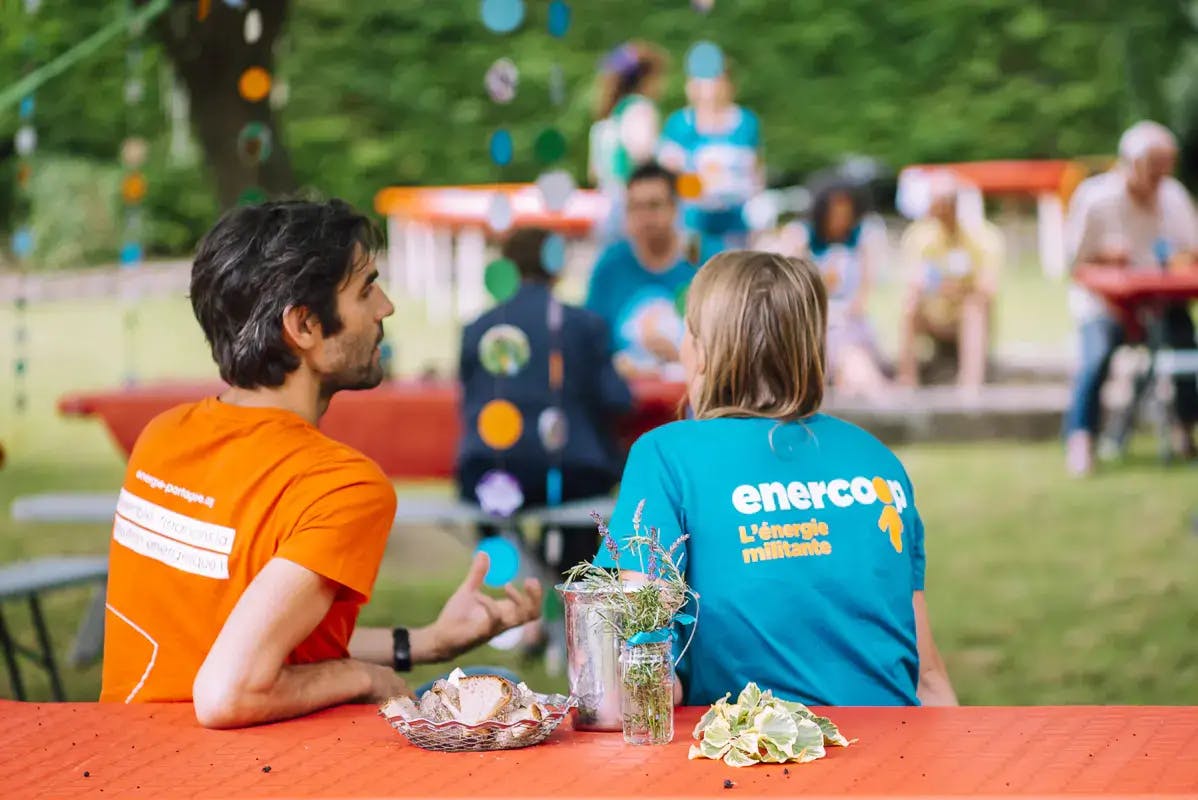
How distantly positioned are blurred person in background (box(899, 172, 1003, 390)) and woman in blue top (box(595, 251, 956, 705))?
659 cm

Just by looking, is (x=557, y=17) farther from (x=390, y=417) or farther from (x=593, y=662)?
(x=593, y=662)

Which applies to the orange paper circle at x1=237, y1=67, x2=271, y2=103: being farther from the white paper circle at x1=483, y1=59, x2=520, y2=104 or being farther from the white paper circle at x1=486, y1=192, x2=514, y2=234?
the white paper circle at x1=486, y1=192, x2=514, y2=234

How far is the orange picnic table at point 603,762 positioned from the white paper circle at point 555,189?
1.87 metres

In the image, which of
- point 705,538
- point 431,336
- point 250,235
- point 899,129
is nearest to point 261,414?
point 250,235

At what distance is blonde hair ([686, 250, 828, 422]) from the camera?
1.91 m

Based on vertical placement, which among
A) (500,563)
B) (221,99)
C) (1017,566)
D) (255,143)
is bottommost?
(1017,566)

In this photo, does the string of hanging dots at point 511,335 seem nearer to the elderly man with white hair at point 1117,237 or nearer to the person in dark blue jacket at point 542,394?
the person in dark blue jacket at point 542,394

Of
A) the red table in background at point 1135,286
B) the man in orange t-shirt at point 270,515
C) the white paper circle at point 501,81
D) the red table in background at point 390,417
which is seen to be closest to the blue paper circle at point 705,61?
the red table in background at point 390,417

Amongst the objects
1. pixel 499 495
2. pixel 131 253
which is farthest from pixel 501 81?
pixel 131 253

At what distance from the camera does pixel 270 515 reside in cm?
178

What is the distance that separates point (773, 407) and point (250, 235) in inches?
25.3

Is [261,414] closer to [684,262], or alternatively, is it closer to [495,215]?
[495,215]

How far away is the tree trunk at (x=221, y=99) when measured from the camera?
613 centimetres

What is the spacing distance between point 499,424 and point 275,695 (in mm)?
2178
